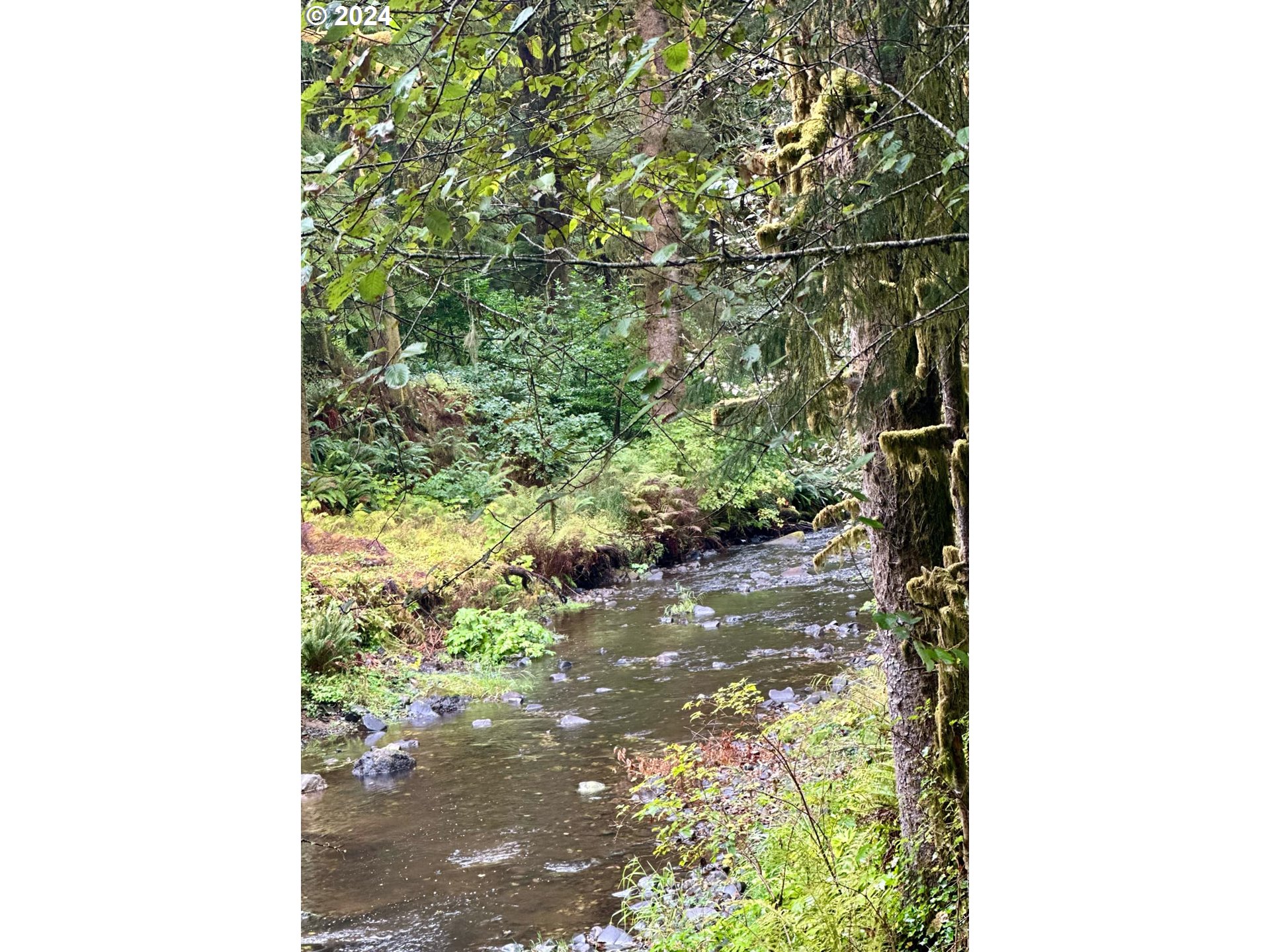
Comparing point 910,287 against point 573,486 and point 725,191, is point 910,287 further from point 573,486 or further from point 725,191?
point 573,486

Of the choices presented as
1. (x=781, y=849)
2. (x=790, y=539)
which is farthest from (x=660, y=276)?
(x=781, y=849)

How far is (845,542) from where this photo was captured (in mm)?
2891

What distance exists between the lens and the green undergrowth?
2750 mm

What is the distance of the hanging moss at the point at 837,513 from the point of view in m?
2.86

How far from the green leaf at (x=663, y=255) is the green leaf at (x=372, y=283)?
53 cm

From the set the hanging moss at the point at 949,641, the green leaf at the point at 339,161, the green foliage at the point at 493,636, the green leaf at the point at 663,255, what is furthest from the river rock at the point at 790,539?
the green leaf at the point at 339,161

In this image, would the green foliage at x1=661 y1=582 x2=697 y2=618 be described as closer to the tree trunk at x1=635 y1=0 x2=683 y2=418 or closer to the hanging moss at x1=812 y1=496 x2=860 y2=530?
the hanging moss at x1=812 y1=496 x2=860 y2=530

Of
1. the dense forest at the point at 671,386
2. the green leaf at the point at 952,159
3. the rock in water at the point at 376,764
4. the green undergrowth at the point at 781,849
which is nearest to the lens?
the green leaf at the point at 952,159

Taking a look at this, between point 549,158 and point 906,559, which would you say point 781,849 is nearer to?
point 906,559

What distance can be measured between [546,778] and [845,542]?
0.87 metres

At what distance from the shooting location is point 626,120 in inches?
106

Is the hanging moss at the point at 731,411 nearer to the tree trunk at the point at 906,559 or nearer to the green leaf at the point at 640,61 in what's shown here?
the tree trunk at the point at 906,559

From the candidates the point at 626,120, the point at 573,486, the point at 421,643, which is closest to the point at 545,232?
the point at 626,120
